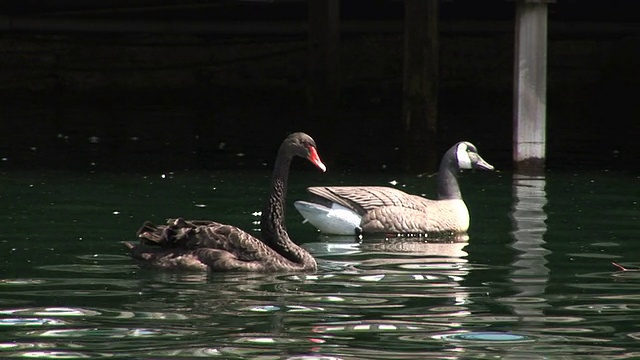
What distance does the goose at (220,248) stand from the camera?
467 inches

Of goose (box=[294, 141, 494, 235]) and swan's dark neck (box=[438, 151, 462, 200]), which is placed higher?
swan's dark neck (box=[438, 151, 462, 200])

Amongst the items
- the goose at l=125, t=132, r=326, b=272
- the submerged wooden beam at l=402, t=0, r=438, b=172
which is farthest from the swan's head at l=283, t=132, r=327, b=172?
the submerged wooden beam at l=402, t=0, r=438, b=172

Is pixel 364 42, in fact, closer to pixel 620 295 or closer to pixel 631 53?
pixel 631 53

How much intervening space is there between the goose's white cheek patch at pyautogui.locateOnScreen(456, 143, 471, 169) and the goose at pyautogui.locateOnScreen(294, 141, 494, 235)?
26.3 inches

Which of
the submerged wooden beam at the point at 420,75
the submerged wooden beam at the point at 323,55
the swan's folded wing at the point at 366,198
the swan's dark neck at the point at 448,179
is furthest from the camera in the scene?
the submerged wooden beam at the point at 323,55

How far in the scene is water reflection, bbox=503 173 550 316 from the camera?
1080 cm

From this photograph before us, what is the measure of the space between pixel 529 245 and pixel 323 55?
38.2 ft

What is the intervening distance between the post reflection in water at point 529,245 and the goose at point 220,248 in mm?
1543

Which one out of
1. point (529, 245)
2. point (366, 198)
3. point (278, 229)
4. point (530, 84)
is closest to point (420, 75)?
point (530, 84)

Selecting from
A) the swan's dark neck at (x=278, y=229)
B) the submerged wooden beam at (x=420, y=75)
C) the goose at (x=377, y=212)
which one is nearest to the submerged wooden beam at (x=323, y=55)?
the submerged wooden beam at (x=420, y=75)

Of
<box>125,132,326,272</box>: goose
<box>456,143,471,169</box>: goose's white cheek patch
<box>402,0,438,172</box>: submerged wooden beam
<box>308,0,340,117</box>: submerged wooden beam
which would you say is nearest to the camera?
<box>125,132,326,272</box>: goose

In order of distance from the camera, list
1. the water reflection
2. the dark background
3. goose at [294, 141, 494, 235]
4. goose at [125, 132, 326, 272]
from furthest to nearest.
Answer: the dark background, goose at [294, 141, 494, 235], goose at [125, 132, 326, 272], the water reflection

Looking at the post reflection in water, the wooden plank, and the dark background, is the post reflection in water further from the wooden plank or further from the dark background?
the dark background

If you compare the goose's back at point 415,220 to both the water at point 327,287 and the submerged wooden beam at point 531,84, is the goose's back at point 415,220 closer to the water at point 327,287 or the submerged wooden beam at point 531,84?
the water at point 327,287
